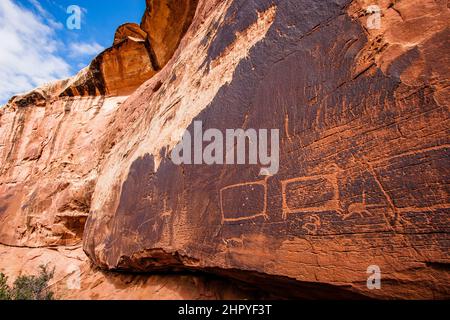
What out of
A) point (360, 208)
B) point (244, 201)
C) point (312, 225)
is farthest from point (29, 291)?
point (360, 208)

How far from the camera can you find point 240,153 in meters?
2.46

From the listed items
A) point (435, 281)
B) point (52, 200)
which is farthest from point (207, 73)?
point (52, 200)

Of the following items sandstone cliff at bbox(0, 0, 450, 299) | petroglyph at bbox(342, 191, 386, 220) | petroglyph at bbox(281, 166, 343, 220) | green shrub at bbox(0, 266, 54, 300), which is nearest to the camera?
sandstone cliff at bbox(0, 0, 450, 299)

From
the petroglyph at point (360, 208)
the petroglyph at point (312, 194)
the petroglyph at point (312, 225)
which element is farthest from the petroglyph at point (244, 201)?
the petroglyph at point (360, 208)

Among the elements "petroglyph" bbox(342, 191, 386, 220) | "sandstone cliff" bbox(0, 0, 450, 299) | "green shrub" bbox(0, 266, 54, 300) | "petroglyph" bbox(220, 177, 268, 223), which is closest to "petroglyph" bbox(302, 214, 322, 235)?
"sandstone cliff" bbox(0, 0, 450, 299)

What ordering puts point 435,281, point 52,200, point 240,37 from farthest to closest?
point 52,200
point 240,37
point 435,281

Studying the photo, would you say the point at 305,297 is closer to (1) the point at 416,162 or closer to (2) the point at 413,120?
(1) the point at 416,162

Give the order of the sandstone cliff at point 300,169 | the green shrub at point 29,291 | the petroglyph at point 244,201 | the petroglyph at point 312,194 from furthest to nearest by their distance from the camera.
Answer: the green shrub at point 29,291 < the petroglyph at point 244,201 < the petroglyph at point 312,194 < the sandstone cliff at point 300,169

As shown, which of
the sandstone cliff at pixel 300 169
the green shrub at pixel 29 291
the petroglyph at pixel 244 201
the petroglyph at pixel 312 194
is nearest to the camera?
the sandstone cliff at pixel 300 169

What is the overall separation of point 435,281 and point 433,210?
1.12 feet

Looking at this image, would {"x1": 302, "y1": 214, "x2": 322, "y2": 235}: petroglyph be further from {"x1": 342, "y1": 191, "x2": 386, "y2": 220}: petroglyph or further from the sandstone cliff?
{"x1": 342, "y1": 191, "x2": 386, "y2": 220}: petroglyph

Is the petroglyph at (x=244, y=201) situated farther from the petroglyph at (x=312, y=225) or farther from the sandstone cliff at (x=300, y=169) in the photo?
the petroglyph at (x=312, y=225)

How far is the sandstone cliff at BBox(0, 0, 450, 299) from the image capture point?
150cm

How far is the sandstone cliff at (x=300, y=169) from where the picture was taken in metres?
1.50
